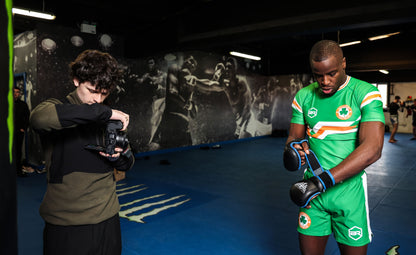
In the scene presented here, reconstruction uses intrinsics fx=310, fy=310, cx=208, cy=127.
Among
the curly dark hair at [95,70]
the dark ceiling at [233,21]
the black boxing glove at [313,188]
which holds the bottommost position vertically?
the black boxing glove at [313,188]

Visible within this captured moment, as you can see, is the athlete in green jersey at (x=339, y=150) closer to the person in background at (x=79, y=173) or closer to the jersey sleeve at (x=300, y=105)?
the jersey sleeve at (x=300, y=105)

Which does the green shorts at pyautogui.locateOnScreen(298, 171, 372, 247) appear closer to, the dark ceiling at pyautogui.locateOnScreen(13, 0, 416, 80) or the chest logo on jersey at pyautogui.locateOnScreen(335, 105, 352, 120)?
the chest logo on jersey at pyautogui.locateOnScreen(335, 105, 352, 120)

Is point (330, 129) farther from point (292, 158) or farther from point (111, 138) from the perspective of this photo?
point (111, 138)

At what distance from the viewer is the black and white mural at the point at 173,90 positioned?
19.5ft

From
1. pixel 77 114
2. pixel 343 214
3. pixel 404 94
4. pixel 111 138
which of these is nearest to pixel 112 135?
pixel 111 138

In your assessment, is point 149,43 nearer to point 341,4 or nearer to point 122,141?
point 341,4

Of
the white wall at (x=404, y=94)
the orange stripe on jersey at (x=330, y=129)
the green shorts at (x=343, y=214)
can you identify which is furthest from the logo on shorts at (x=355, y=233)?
the white wall at (x=404, y=94)

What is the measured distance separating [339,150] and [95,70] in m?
1.27

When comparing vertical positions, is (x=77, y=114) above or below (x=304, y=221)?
above

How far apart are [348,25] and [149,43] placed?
12.3ft

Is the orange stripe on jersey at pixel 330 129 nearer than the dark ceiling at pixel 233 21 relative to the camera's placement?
Yes

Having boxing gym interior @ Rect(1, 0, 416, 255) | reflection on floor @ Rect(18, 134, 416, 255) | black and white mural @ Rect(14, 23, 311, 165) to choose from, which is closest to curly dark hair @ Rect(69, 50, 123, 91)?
boxing gym interior @ Rect(1, 0, 416, 255)

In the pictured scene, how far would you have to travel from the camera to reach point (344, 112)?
5.37 ft

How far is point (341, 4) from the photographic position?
4090 millimetres
